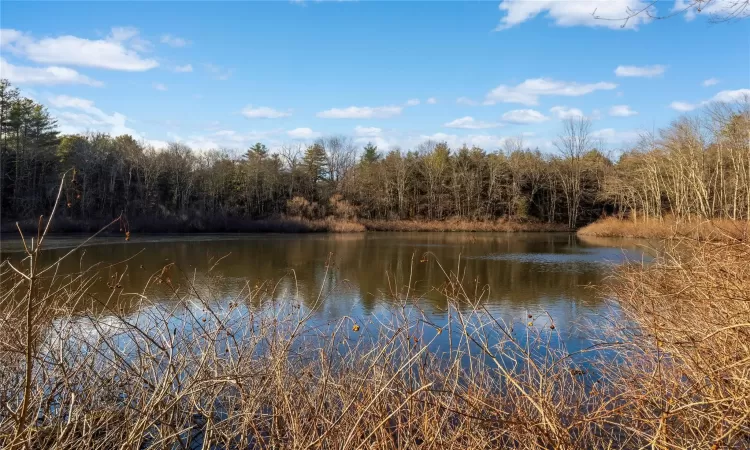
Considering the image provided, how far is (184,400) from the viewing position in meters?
4.43

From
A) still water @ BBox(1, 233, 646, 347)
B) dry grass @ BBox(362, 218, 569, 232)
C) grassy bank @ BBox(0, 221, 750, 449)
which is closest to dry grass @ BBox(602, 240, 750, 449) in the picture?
grassy bank @ BBox(0, 221, 750, 449)

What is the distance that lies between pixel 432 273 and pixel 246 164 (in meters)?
31.5

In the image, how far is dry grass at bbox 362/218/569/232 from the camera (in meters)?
45.2

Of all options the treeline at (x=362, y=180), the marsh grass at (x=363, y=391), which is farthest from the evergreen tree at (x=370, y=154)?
the marsh grass at (x=363, y=391)

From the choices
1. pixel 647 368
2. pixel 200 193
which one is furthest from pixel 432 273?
pixel 200 193

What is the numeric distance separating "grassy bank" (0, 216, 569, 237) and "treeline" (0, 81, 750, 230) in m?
0.31

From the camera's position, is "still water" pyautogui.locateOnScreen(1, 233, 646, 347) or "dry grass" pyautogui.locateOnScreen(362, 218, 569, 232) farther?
"dry grass" pyautogui.locateOnScreen(362, 218, 569, 232)

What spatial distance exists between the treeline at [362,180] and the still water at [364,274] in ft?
33.3

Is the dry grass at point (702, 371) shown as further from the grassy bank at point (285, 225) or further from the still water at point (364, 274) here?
the grassy bank at point (285, 225)

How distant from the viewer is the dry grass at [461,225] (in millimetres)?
45156

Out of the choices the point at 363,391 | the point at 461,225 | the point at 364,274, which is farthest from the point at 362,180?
the point at 363,391

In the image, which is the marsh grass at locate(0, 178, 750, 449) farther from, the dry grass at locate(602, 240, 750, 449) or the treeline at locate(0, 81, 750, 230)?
the treeline at locate(0, 81, 750, 230)

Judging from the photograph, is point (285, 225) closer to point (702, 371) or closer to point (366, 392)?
point (366, 392)

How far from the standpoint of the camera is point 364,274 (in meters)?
17.2
